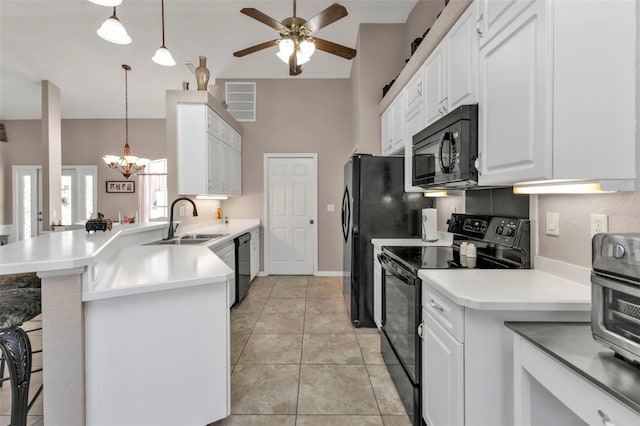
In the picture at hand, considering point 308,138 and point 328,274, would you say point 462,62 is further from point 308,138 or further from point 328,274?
point 328,274

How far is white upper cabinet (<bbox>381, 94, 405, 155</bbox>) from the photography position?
2895 mm

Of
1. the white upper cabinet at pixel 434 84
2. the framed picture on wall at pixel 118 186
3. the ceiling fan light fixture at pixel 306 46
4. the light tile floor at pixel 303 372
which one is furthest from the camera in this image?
the framed picture on wall at pixel 118 186

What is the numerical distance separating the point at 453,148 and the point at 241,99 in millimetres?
4234

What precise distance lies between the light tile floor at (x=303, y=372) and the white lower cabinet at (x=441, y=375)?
424 mm

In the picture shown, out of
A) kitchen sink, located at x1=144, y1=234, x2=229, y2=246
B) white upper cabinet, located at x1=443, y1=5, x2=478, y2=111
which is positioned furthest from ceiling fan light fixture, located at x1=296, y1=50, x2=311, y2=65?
kitchen sink, located at x1=144, y1=234, x2=229, y2=246

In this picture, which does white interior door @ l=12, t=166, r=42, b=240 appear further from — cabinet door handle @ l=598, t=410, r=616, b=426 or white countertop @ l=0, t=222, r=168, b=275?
cabinet door handle @ l=598, t=410, r=616, b=426

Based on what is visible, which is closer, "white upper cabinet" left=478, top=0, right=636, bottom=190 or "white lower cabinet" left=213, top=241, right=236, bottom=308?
"white upper cabinet" left=478, top=0, right=636, bottom=190

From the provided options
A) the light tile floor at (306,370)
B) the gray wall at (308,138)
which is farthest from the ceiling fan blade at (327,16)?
the gray wall at (308,138)

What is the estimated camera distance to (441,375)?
4.40 feet

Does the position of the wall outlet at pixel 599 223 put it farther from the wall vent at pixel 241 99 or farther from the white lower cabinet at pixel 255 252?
the wall vent at pixel 241 99

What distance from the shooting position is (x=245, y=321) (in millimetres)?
3203

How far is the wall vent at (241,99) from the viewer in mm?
4980

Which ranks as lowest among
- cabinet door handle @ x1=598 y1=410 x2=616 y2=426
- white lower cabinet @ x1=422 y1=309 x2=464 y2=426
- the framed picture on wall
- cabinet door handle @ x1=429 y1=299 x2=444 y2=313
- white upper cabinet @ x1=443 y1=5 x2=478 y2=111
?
white lower cabinet @ x1=422 y1=309 x2=464 y2=426

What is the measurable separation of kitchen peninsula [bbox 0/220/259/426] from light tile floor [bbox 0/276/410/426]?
1.44 feet
